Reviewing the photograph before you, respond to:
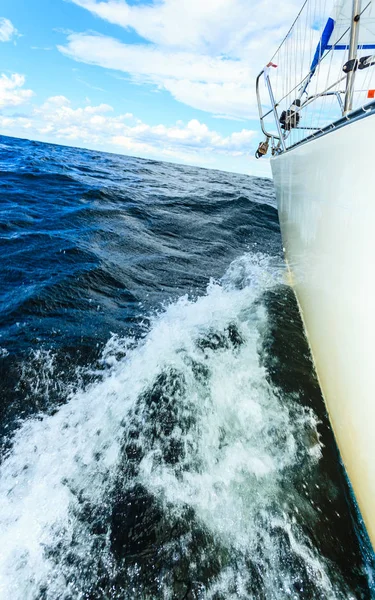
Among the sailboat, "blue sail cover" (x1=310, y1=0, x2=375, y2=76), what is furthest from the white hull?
"blue sail cover" (x1=310, y1=0, x2=375, y2=76)

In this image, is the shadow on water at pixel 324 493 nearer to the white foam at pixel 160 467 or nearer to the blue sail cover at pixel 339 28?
the white foam at pixel 160 467

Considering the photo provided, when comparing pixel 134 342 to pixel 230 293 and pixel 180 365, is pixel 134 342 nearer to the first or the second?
pixel 180 365

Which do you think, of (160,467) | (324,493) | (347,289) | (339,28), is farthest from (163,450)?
(339,28)

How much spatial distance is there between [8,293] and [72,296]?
2.08 feet

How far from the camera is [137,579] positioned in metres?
1.18

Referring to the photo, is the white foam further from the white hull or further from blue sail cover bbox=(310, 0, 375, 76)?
blue sail cover bbox=(310, 0, 375, 76)

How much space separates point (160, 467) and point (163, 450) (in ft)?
0.33

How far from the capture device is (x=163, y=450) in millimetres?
1652

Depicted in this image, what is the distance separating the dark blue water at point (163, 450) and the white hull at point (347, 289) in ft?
0.79

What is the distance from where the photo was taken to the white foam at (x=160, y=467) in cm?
→ 123

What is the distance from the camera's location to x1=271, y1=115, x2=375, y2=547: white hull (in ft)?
4.18

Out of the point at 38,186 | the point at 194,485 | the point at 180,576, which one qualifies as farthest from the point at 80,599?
the point at 38,186

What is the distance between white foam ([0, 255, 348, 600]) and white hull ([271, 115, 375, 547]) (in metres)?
0.30

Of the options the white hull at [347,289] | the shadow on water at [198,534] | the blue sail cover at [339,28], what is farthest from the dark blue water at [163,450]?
the blue sail cover at [339,28]
